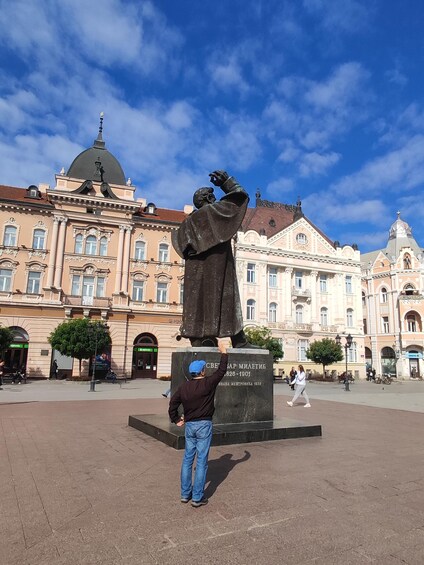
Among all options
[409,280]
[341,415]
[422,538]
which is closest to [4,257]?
[341,415]

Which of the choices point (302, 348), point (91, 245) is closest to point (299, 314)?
point (302, 348)

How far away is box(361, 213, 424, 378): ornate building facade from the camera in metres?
52.2

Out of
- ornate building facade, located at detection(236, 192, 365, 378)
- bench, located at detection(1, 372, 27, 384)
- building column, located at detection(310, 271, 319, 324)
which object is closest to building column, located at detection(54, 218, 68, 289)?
bench, located at detection(1, 372, 27, 384)

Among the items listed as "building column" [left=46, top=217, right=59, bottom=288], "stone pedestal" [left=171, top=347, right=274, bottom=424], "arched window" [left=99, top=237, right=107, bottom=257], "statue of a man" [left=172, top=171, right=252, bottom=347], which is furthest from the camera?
"arched window" [left=99, top=237, right=107, bottom=257]

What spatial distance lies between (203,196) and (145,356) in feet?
96.7

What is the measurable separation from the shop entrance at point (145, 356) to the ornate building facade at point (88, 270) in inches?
3.5

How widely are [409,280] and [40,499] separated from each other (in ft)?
192

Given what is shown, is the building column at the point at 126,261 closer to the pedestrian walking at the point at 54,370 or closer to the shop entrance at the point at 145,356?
the shop entrance at the point at 145,356

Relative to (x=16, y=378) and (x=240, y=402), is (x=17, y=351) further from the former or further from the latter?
(x=240, y=402)

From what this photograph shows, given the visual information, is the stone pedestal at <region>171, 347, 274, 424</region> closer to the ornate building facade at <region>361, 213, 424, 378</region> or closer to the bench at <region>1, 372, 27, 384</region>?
the bench at <region>1, 372, 27, 384</region>

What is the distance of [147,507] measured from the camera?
153 inches

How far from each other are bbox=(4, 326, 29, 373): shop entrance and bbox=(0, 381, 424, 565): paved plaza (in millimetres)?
27517

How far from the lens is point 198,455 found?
3949 mm

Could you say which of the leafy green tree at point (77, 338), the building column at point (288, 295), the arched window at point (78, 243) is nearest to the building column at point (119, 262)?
the arched window at point (78, 243)
